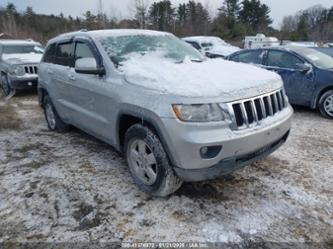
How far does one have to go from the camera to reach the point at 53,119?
219 inches

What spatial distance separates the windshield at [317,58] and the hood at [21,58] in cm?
763

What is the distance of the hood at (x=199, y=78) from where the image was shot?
276 cm

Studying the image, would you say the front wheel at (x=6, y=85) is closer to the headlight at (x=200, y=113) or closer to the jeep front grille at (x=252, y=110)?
the headlight at (x=200, y=113)

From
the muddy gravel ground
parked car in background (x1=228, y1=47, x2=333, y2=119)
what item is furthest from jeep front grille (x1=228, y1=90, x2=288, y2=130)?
parked car in background (x1=228, y1=47, x2=333, y2=119)

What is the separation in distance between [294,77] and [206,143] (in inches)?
181

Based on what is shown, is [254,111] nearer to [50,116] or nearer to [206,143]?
[206,143]

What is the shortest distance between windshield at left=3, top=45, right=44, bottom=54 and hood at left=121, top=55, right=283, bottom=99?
331 inches

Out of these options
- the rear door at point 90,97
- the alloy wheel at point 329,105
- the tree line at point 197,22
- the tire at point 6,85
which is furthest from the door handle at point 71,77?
the tree line at point 197,22

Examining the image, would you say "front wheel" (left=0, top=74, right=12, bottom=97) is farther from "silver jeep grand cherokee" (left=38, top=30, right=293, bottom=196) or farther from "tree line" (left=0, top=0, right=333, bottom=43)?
"tree line" (left=0, top=0, right=333, bottom=43)

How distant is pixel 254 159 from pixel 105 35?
8.11ft

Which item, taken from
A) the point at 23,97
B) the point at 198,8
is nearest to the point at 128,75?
the point at 23,97

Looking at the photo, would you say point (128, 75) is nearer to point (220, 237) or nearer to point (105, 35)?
point (105, 35)

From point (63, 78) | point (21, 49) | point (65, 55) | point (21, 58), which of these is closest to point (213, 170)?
point (63, 78)

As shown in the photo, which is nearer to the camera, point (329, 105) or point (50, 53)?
point (50, 53)
